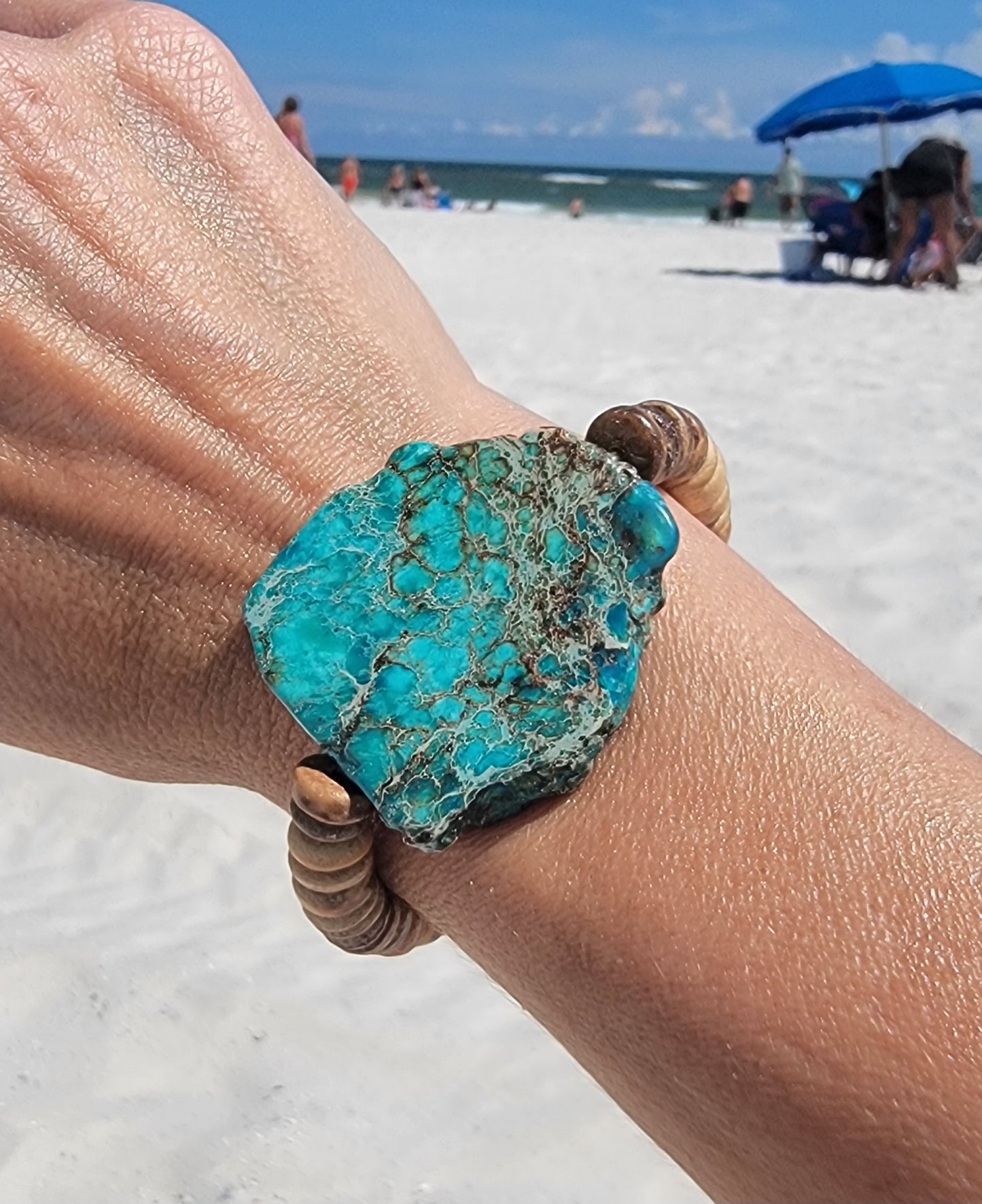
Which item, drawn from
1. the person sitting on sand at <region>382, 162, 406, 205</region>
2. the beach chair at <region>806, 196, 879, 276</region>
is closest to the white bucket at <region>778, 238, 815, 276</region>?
the beach chair at <region>806, 196, 879, 276</region>

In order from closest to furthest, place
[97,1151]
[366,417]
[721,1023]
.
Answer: [721,1023] → [366,417] → [97,1151]

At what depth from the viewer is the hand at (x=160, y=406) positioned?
1026mm

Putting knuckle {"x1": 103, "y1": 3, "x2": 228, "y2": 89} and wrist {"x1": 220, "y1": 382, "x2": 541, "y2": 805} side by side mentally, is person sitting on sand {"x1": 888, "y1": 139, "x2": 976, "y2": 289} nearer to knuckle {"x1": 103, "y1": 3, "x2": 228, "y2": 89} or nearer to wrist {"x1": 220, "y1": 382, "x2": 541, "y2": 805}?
knuckle {"x1": 103, "y1": 3, "x2": 228, "y2": 89}

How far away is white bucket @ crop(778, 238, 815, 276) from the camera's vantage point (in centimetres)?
1162

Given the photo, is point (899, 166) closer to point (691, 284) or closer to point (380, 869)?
point (691, 284)

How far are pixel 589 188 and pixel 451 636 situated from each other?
4811 centimetres

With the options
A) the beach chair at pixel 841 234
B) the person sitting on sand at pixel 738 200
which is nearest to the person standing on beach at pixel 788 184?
the person sitting on sand at pixel 738 200

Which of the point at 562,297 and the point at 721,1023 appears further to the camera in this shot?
the point at 562,297

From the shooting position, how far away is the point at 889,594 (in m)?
2.95

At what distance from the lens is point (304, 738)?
1.00m

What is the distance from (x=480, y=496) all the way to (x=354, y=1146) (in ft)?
3.14

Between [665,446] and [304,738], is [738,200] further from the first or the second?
[304,738]

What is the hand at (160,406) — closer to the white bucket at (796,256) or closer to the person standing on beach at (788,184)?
the white bucket at (796,256)

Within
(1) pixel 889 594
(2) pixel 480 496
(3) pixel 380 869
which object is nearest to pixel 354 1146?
(3) pixel 380 869
